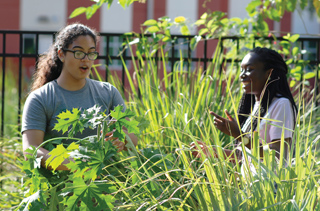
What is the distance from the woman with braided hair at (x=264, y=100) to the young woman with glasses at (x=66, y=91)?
1.80ft

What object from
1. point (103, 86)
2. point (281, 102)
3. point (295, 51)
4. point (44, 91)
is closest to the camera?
point (281, 102)

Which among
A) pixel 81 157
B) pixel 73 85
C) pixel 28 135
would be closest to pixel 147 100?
pixel 73 85

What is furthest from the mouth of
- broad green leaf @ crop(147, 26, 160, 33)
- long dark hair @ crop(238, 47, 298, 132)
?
broad green leaf @ crop(147, 26, 160, 33)

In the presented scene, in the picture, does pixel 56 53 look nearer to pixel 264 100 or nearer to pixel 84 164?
pixel 84 164

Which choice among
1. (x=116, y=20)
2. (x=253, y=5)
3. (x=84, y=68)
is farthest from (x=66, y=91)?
(x=116, y=20)

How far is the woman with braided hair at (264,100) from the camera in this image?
2.52 m

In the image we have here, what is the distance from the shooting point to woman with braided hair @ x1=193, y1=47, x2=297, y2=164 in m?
2.52

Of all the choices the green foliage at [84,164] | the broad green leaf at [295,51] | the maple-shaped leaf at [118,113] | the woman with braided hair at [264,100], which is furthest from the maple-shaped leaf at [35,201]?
the broad green leaf at [295,51]

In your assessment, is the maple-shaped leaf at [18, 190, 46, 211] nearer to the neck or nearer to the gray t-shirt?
the gray t-shirt

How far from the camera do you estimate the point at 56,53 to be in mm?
2922

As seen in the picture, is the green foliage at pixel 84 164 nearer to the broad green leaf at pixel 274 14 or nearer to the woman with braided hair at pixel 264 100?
the woman with braided hair at pixel 264 100

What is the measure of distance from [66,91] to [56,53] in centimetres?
32

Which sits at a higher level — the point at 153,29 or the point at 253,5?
the point at 253,5

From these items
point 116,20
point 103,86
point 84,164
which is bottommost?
point 84,164
